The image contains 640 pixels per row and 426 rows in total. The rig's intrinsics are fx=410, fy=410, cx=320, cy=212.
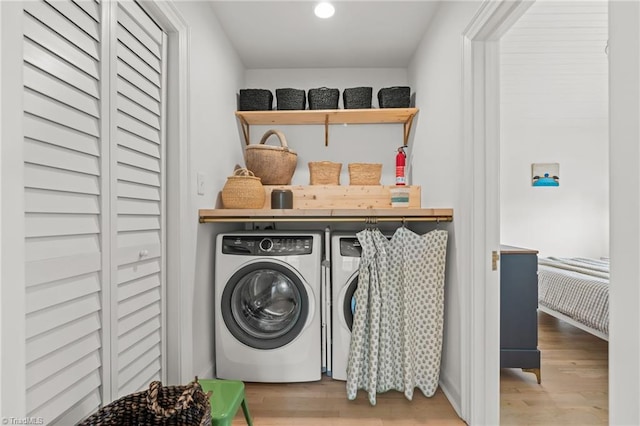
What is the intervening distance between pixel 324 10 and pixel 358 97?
84 cm

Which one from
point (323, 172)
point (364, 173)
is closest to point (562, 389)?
point (364, 173)

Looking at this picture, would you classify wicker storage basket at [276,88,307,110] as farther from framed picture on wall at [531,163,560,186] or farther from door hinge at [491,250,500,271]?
framed picture on wall at [531,163,560,186]

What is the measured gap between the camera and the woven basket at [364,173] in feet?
10.3

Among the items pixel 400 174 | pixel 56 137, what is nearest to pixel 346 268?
pixel 400 174

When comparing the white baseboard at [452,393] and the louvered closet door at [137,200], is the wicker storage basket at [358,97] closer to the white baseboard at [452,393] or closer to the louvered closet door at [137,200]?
the louvered closet door at [137,200]

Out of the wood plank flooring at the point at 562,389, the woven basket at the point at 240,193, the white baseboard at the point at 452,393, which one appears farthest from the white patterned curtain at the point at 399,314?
the woven basket at the point at 240,193

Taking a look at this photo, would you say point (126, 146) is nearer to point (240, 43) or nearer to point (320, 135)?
point (240, 43)

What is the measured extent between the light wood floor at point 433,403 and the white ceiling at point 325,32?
224 centimetres

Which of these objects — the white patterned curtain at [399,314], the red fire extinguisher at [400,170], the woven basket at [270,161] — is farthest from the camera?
the woven basket at [270,161]

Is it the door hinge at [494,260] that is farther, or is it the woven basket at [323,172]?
the woven basket at [323,172]

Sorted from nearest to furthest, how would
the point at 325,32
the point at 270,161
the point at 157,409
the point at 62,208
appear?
the point at 62,208
the point at 157,409
the point at 325,32
the point at 270,161

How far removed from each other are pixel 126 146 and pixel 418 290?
5.22ft

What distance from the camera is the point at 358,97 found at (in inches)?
124

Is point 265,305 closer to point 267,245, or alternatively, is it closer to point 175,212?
point 267,245
